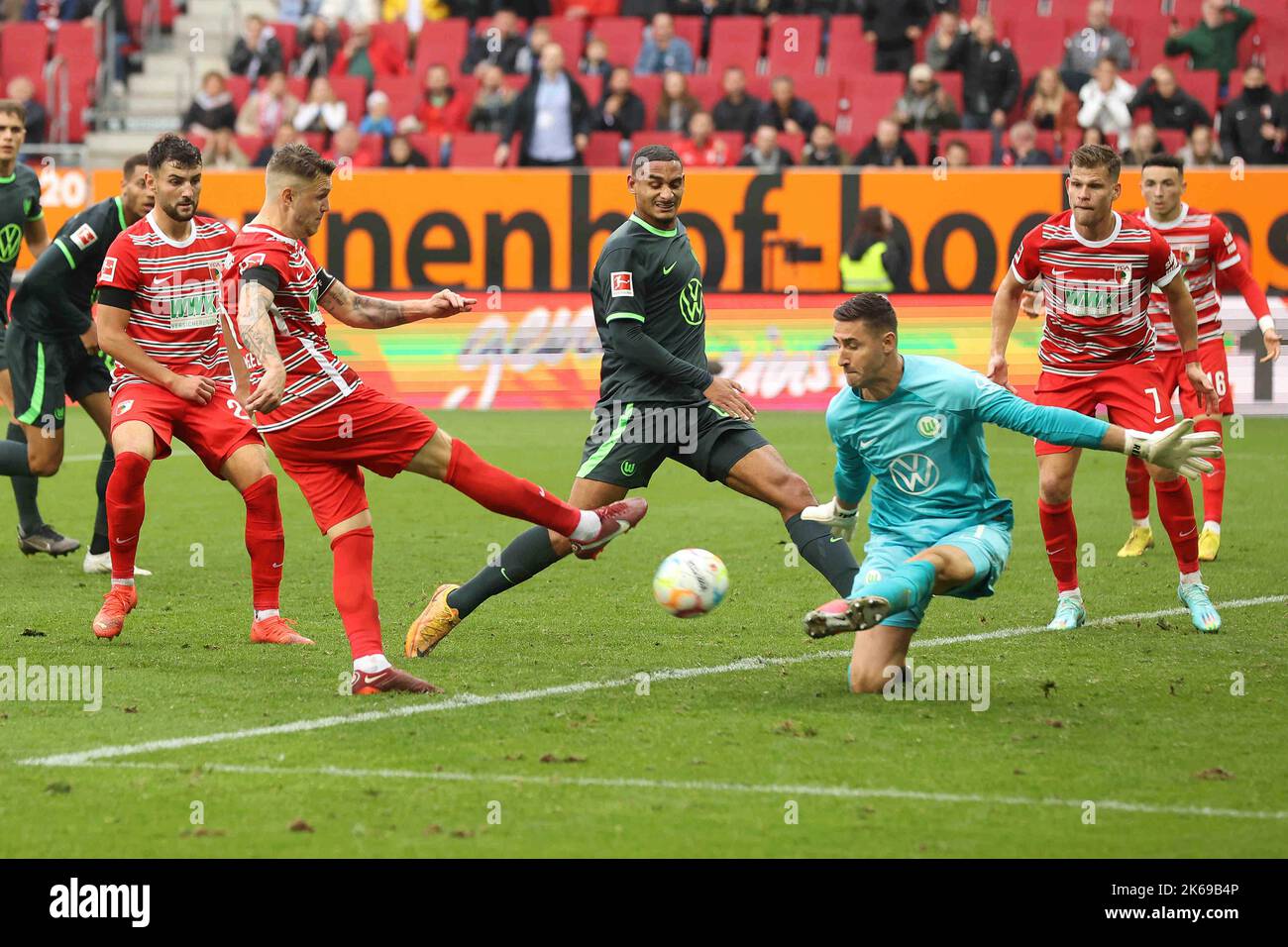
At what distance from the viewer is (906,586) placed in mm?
6234

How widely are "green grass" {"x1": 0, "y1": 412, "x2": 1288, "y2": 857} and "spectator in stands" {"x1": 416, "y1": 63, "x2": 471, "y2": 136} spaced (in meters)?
12.2

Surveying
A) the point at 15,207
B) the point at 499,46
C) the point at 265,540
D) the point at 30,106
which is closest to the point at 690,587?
the point at 265,540

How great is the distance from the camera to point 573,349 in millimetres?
17781

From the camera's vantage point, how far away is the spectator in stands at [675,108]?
20.7 meters

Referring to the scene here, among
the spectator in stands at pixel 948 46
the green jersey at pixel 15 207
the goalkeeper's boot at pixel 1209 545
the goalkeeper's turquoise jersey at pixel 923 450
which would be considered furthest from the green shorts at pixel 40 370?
the spectator in stands at pixel 948 46

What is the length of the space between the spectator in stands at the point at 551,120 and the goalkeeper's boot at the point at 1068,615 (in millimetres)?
13169

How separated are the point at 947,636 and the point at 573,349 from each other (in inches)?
405

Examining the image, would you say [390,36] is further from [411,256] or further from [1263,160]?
[1263,160]

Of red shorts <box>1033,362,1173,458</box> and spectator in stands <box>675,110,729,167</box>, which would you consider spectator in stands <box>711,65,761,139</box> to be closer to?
spectator in stands <box>675,110,729,167</box>

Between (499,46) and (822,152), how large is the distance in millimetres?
5220

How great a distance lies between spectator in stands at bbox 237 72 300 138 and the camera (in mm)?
22078

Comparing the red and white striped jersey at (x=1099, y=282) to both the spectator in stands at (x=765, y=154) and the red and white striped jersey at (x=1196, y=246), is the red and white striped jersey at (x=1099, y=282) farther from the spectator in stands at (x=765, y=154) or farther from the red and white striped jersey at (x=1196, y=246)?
the spectator in stands at (x=765, y=154)

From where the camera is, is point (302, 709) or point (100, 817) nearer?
point (100, 817)
